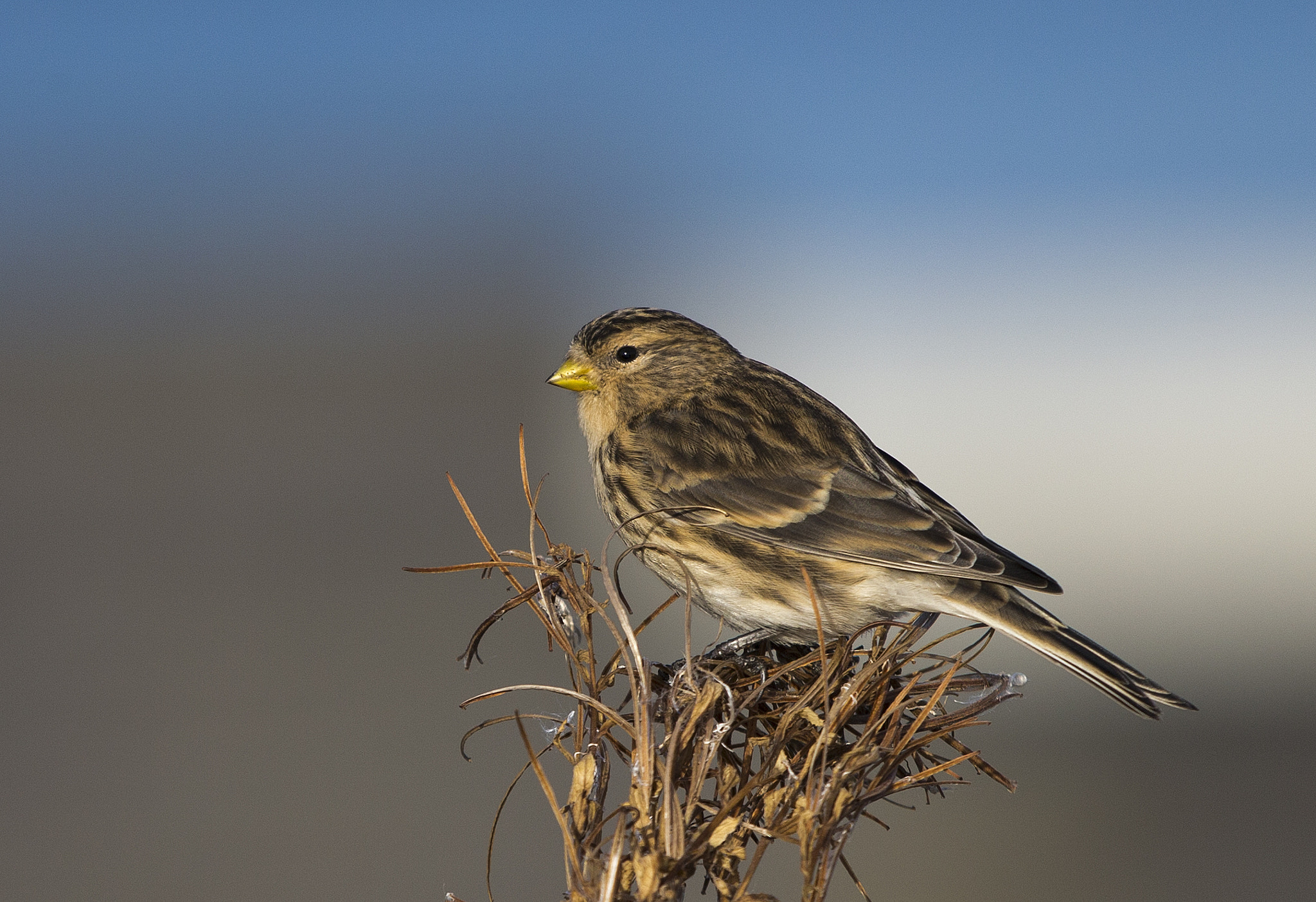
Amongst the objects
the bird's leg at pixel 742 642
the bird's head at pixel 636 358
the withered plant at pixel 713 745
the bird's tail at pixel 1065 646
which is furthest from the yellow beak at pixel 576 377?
the withered plant at pixel 713 745

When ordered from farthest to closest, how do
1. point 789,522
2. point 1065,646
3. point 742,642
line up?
1. point 789,522
2. point 742,642
3. point 1065,646

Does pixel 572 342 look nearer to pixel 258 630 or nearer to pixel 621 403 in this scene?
pixel 621 403

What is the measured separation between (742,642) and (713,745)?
63.3 inches

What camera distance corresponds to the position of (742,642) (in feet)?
10.8

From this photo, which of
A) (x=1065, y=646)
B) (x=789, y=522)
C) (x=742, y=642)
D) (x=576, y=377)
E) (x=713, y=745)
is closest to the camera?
(x=713, y=745)

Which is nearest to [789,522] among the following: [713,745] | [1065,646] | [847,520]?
[847,520]

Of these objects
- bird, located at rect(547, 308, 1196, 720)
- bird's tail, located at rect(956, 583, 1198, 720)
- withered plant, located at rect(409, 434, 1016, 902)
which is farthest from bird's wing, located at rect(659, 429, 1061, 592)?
withered plant, located at rect(409, 434, 1016, 902)

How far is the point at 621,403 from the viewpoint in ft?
14.7

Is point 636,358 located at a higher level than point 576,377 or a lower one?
higher

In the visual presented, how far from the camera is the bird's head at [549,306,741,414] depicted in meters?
4.51

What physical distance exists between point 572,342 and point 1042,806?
7012 millimetres

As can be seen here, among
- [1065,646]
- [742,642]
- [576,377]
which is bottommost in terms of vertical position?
[742,642]

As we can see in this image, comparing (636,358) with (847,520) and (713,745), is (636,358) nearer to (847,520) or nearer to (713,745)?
(847,520)

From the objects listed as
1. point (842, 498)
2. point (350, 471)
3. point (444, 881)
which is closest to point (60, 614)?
point (350, 471)
